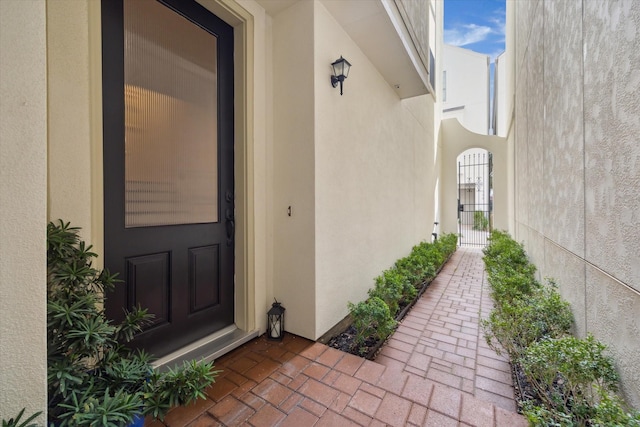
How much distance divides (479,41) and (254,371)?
18597mm

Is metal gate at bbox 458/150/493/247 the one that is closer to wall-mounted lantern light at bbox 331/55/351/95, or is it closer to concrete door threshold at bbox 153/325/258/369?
wall-mounted lantern light at bbox 331/55/351/95

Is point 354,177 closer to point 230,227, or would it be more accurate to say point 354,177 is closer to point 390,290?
point 390,290

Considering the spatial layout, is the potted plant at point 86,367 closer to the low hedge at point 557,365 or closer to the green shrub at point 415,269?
the low hedge at point 557,365

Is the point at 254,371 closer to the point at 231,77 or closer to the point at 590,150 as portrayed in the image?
the point at 231,77

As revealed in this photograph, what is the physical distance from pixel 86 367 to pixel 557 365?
7.84 feet

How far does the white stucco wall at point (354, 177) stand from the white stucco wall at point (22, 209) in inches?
71.4

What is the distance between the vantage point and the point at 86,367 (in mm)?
1279

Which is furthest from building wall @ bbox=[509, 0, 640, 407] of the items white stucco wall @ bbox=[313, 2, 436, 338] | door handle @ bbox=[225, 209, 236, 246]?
door handle @ bbox=[225, 209, 236, 246]

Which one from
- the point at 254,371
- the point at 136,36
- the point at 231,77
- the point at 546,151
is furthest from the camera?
the point at 546,151

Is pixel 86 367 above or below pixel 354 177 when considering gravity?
below

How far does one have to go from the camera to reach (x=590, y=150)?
5.51ft

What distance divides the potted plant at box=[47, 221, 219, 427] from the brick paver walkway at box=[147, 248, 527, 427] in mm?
423

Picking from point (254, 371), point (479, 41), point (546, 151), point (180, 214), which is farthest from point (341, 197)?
point (479, 41)

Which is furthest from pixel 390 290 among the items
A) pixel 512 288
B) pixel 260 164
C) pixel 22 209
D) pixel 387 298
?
pixel 22 209
